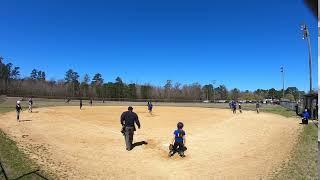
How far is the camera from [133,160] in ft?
49.3

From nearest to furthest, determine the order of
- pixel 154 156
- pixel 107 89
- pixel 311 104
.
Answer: pixel 154 156, pixel 311 104, pixel 107 89

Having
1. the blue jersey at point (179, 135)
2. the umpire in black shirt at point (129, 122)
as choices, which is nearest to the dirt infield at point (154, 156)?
the umpire in black shirt at point (129, 122)

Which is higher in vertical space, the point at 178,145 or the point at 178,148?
the point at 178,145

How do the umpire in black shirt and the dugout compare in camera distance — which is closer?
the umpire in black shirt

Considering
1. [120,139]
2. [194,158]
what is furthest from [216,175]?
[120,139]

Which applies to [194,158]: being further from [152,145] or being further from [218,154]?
A: [152,145]

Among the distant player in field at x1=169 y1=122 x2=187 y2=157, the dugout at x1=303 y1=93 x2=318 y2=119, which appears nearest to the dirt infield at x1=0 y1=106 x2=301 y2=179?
the distant player in field at x1=169 y1=122 x2=187 y2=157

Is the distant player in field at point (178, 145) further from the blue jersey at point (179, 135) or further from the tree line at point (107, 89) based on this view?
the tree line at point (107, 89)

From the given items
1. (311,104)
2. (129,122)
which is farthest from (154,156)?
(311,104)

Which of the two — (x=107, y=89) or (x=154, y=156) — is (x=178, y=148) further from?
(x=107, y=89)

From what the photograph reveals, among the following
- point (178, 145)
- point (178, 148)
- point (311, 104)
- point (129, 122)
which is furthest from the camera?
point (311, 104)

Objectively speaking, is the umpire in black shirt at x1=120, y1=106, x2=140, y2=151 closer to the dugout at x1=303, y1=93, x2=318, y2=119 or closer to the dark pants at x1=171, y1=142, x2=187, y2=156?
the dark pants at x1=171, y1=142, x2=187, y2=156

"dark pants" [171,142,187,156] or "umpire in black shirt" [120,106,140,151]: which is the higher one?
"umpire in black shirt" [120,106,140,151]

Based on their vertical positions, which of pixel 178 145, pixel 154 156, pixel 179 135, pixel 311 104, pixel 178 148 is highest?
pixel 311 104
